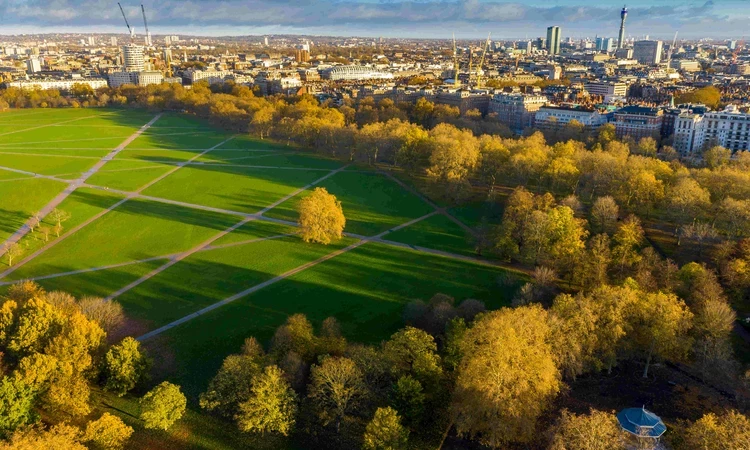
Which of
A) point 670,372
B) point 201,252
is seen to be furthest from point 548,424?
point 201,252

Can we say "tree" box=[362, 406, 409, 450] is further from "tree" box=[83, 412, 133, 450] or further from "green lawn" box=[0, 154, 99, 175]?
"green lawn" box=[0, 154, 99, 175]

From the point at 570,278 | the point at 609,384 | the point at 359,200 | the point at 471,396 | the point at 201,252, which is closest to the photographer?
the point at 471,396

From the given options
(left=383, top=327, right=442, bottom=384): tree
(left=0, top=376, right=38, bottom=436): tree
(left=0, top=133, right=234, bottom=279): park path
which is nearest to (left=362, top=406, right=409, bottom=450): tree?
(left=383, top=327, right=442, bottom=384): tree

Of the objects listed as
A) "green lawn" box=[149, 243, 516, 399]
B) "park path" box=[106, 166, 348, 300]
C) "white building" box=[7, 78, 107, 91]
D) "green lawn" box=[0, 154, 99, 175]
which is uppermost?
"white building" box=[7, 78, 107, 91]

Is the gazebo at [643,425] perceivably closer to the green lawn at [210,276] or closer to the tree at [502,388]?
the tree at [502,388]

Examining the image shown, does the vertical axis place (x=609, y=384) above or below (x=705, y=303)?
below

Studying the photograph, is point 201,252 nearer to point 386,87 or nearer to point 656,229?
point 656,229
